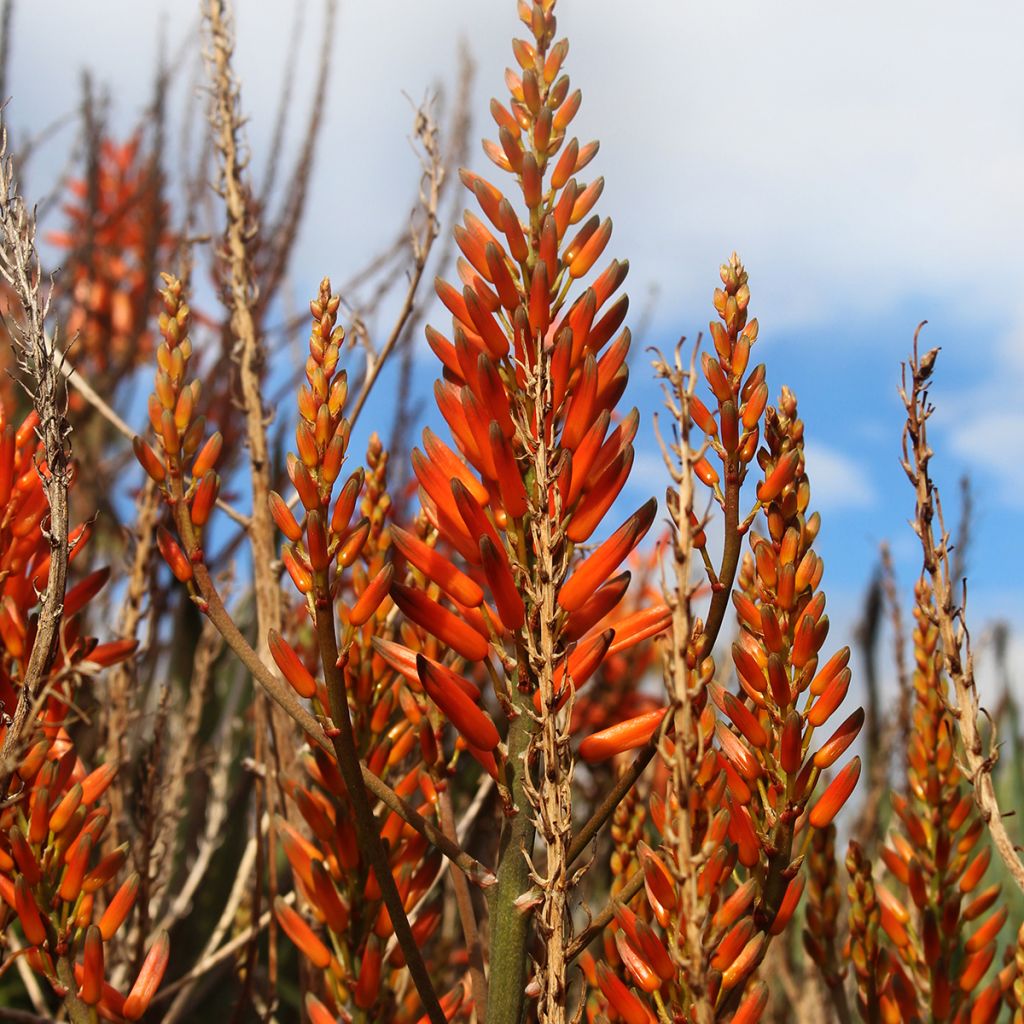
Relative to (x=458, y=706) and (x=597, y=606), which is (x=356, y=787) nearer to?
(x=458, y=706)

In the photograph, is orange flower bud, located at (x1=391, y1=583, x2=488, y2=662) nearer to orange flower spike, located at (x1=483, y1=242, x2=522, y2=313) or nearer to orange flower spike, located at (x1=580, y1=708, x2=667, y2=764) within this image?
orange flower spike, located at (x1=580, y1=708, x2=667, y2=764)

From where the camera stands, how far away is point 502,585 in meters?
0.62

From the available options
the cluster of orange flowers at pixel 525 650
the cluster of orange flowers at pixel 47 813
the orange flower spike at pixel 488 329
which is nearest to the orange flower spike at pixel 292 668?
the cluster of orange flowers at pixel 525 650

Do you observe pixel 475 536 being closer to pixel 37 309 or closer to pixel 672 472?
pixel 672 472

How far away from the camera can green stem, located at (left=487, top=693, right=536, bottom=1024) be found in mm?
644

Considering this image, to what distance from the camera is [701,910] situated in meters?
0.52

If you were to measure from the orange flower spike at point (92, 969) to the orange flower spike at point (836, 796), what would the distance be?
439mm

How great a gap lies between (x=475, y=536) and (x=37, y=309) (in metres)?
0.29

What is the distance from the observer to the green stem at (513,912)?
0.64 metres

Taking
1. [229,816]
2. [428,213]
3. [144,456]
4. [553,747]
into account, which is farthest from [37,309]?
[229,816]

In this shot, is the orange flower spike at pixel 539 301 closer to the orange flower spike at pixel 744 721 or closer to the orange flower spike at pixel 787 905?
the orange flower spike at pixel 744 721

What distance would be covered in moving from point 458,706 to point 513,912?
0.43 feet

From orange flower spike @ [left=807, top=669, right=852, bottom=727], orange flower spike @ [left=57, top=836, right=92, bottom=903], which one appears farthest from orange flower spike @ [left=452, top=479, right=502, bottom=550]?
orange flower spike @ [left=57, top=836, right=92, bottom=903]

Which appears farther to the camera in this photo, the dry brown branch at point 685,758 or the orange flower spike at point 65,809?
the orange flower spike at point 65,809
